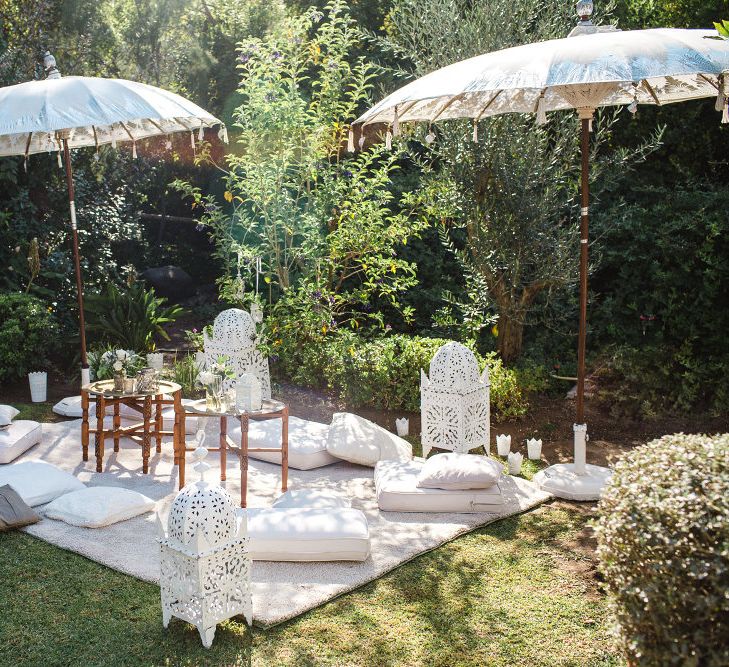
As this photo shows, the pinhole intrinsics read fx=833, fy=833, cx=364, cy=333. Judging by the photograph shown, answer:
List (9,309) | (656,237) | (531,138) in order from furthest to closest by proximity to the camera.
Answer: (9,309) → (656,237) → (531,138)

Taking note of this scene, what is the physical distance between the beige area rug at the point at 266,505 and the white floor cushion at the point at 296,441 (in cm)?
7

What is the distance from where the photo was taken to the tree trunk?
8.77 metres

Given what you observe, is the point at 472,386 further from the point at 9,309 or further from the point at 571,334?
the point at 9,309

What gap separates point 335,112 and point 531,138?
8.30ft

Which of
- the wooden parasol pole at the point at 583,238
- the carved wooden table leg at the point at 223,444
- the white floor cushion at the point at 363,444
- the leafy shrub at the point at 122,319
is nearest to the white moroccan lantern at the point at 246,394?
the carved wooden table leg at the point at 223,444

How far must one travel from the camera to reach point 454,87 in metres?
5.23

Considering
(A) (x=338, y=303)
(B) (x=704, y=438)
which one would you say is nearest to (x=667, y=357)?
(A) (x=338, y=303)

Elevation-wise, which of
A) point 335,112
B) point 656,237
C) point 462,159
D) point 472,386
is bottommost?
point 472,386

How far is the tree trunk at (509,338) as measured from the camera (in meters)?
8.77

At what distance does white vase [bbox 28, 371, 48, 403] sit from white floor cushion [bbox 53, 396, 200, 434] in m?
0.30

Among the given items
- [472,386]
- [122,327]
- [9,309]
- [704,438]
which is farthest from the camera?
[122,327]

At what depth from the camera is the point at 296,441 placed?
22.2 feet

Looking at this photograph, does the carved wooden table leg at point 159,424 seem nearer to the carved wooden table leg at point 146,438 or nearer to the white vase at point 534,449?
the carved wooden table leg at point 146,438

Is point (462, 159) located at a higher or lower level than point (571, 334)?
higher
